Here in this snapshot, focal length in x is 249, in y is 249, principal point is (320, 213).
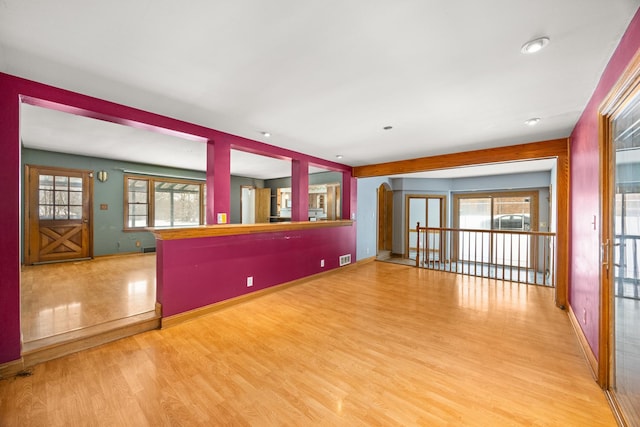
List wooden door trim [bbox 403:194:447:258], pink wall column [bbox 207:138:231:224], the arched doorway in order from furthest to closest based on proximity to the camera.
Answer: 1. the arched doorway
2. wooden door trim [bbox 403:194:447:258]
3. pink wall column [bbox 207:138:231:224]

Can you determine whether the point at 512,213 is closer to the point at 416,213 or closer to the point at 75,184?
the point at 416,213

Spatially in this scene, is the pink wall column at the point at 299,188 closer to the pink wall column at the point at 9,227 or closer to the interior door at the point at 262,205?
→ the pink wall column at the point at 9,227

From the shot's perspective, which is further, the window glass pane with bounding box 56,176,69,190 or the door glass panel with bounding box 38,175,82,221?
the window glass pane with bounding box 56,176,69,190

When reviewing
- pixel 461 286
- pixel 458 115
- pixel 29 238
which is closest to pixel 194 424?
pixel 458 115

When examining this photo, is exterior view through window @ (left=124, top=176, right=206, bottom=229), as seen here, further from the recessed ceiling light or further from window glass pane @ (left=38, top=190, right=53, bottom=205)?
the recessed ceiling light

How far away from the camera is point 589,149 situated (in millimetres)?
2332

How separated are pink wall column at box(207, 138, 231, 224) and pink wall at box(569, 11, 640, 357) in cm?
364

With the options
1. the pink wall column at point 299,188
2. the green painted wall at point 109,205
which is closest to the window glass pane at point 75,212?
the green painted wall at point 109,205

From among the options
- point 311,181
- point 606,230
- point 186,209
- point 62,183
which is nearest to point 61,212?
point 62,183

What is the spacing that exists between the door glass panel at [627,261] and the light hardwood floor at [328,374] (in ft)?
0.84

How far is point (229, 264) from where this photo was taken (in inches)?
133

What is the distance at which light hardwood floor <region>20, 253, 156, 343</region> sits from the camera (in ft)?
8.48

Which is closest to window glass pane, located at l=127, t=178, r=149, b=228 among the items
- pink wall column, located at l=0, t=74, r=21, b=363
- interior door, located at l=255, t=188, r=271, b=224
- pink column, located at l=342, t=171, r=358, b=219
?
interior door, located at l=255, t=188, r=271, b=224

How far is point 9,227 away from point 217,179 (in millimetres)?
1819
